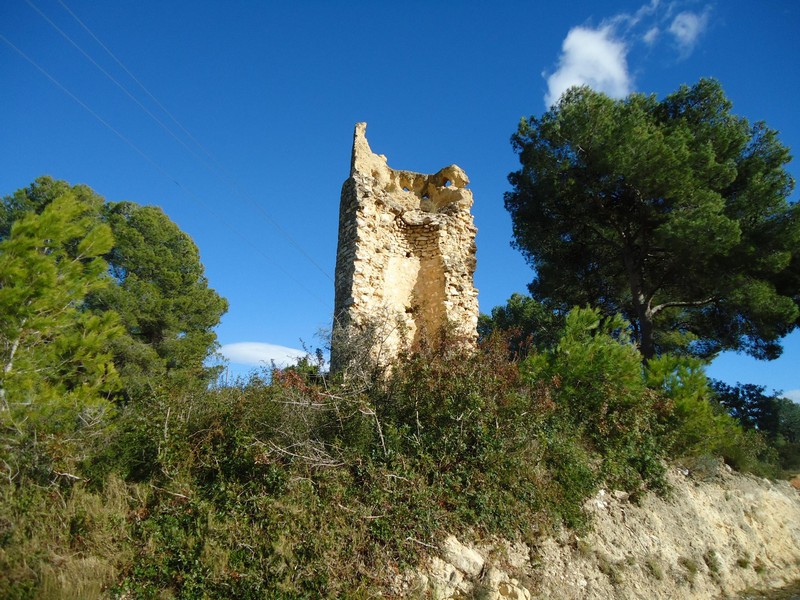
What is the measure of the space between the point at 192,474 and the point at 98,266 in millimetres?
2977

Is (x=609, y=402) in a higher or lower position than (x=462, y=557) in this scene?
higher

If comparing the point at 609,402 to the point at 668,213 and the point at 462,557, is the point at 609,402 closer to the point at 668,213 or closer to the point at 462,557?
the point at 462,557

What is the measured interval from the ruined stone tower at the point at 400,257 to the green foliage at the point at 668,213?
477 cm

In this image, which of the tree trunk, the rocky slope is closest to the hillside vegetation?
the rocky slope

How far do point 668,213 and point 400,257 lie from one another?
782 centimetres

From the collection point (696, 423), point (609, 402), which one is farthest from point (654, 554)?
point (696, 423)

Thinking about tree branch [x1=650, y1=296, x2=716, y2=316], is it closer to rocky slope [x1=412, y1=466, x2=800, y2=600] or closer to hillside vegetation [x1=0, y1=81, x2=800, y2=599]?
hillside vegetation [x1=0, y1=81, x2=800, y2=599]

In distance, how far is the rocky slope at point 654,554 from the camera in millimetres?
4141

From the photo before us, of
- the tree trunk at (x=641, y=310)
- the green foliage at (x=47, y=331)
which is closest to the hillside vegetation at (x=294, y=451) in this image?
the green foliage at (x=47, y=331)

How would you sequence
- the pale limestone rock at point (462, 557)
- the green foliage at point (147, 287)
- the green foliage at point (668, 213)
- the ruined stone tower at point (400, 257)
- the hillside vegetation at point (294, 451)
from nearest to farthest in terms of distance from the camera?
the hillside vegetation at point (294, 451) < the pale limestone rock at point (462, 557) < the ruined stone tower at point (400, 257) < the green foliage at point (668, 213) < the green foliage at point (147, 287)

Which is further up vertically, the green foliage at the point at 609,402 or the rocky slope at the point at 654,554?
the green foliage at the point at 609,402

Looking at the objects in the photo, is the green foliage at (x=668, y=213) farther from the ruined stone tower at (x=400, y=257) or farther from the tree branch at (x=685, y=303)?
the ruined stone tower at (x=400, y=257)

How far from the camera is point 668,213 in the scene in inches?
476

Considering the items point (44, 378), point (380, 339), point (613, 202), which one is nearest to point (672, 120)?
point (613, 202)
